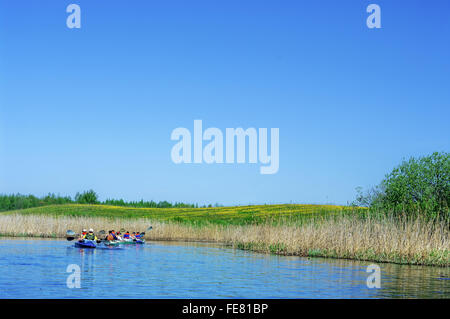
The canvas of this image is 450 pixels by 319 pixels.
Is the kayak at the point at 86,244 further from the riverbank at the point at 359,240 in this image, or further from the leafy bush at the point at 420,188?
the leafy bush at the point at 420,188

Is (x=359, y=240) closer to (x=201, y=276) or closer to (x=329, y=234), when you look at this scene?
(x=329, y=234)

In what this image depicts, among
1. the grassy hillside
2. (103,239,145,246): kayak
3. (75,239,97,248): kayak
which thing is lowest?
(103,239,145,246): kayak

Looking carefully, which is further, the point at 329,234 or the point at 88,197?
the point at 88,197

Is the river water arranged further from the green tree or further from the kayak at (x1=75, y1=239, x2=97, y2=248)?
the green tree

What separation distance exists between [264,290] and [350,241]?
1306cm

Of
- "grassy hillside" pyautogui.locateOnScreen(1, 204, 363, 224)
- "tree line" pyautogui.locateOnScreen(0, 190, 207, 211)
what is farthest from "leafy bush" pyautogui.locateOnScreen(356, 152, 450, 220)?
"tree line" pyautogui.locateOnScreen(0, 190, 207, 211)

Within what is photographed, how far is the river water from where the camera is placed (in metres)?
19.0

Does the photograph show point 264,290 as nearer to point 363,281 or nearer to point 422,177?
point 363,281

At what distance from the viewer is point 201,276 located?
77.0 feet

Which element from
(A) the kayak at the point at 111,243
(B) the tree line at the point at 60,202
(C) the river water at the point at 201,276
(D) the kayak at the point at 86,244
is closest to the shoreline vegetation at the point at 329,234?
(C) the river water at the point at 201,276

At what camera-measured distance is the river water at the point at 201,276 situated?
19.0 m

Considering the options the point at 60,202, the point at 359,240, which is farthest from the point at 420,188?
the point at 60,202
